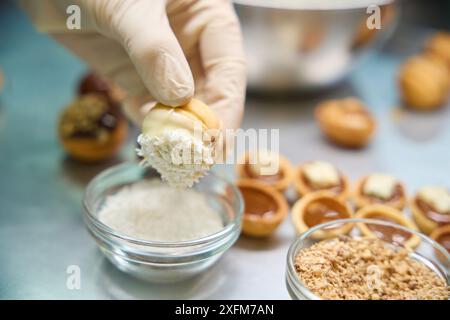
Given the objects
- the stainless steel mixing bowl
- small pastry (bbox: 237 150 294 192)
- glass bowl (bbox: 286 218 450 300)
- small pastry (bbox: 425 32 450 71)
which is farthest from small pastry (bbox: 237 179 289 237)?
small pastry (bbox: 425 32 450 71)

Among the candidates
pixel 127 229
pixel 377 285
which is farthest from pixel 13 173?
pixel 377 285

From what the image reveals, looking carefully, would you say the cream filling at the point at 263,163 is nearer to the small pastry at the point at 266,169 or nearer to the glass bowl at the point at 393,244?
the small pastry at the point at 266,169

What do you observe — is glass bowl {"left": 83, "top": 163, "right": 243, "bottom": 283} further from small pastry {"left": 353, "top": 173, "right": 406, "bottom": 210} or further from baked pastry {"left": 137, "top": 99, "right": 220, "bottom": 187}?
small pastry {"left": 353, "top": 173, "right": 406, "bottom": 210}

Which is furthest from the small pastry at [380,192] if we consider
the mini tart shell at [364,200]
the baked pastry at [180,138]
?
the baked pastry at [180,138]

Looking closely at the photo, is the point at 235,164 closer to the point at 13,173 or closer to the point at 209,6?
the point at 209,6

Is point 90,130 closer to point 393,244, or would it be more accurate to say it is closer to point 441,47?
point 393,244
